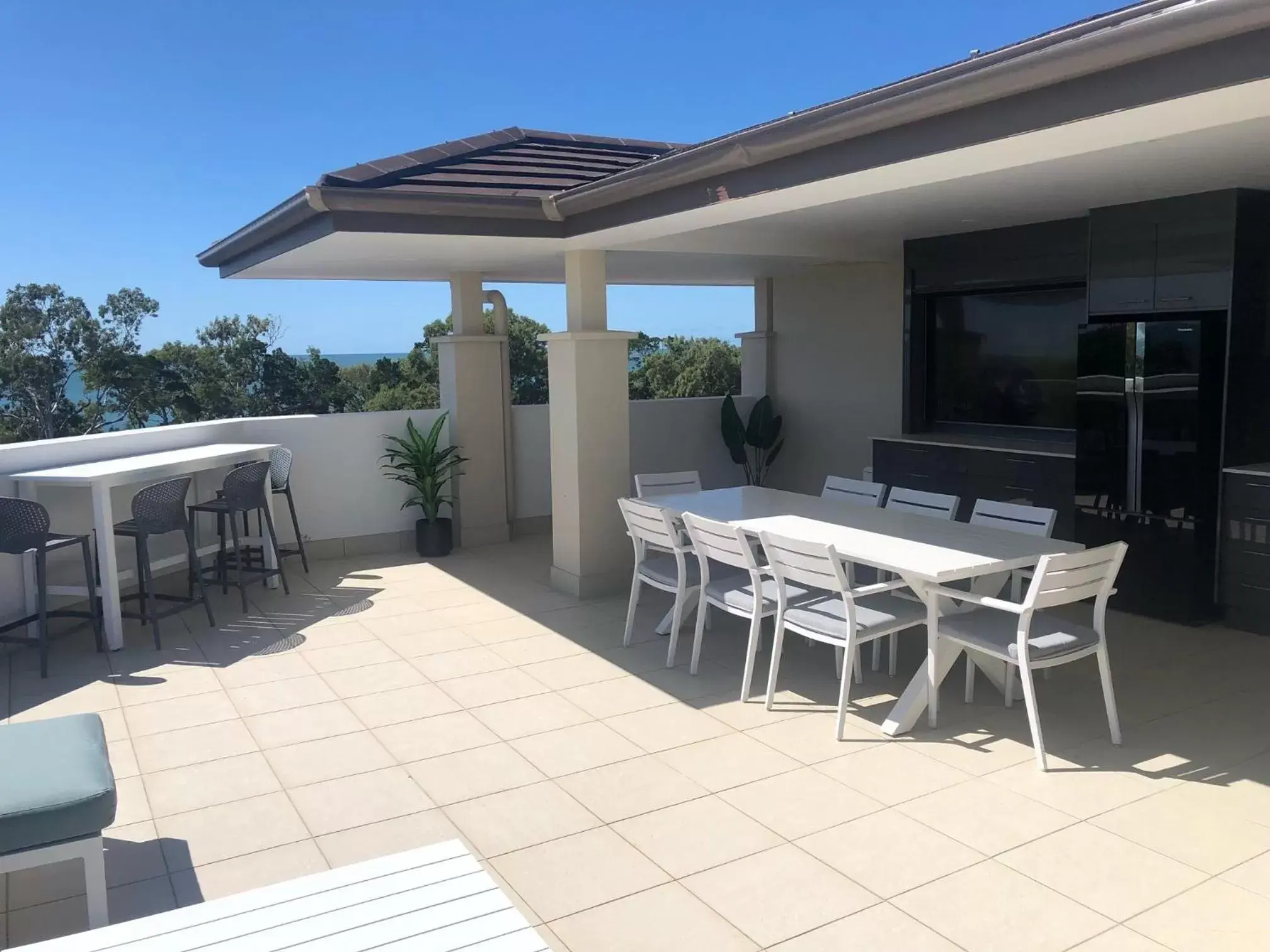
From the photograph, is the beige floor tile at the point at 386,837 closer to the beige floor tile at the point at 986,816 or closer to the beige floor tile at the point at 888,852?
the beige floor tile at the point at 888,852

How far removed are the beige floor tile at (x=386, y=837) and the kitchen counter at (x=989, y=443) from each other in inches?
192

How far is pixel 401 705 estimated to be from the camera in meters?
4.67

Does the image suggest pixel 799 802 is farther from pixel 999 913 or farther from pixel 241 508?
pixel 241 508

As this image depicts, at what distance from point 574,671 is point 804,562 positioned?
5.08 feet

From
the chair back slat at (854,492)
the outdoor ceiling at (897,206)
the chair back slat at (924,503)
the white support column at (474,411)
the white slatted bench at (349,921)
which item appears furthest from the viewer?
the white support column at (474,411)

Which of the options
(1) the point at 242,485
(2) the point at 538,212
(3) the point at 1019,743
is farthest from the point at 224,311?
(3) the point at 1019,743

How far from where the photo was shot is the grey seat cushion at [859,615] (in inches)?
166

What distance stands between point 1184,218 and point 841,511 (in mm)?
2606

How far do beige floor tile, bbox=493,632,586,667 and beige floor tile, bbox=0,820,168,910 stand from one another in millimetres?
2208

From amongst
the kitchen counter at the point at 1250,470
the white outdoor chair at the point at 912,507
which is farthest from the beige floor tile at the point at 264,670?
the kitchen counter at the point at 1250,470

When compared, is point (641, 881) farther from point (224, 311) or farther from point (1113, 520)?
point (224, 311)

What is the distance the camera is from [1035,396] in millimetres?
7266

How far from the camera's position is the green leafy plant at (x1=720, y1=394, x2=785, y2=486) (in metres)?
9.70

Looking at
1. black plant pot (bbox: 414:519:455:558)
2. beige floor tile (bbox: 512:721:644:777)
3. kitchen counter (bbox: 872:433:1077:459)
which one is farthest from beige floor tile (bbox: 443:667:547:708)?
kitchen counter (bbox: 872:433:1077:459)
